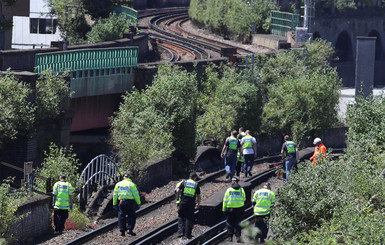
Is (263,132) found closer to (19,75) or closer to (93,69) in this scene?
(93,69)

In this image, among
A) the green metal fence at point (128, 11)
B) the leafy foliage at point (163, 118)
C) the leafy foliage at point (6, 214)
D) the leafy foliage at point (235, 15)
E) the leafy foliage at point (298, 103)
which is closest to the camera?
the leafy foliage at point (6, 214)

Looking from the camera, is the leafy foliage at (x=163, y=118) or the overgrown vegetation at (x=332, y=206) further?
the leafy foliage at (x=163, y=118)

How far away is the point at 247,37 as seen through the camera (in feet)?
178

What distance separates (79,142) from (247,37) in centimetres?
2456

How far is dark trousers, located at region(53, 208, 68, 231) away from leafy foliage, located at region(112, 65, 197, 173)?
240 inches

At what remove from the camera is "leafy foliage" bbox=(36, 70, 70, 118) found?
24.8 meters

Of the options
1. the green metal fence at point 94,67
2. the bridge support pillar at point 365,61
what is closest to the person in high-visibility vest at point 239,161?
the green metal fence at point 94,67

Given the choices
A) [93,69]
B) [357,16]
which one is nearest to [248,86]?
[93,69]

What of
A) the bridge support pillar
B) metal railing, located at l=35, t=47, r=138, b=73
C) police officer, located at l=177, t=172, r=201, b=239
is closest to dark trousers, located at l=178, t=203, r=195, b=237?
police officer, located at l=177, t=172, r=201, b=239

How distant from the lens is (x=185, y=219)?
1773 centimetres

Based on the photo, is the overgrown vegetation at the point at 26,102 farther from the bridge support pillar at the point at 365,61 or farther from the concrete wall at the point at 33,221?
the bridge support pillar at the point at 365,61

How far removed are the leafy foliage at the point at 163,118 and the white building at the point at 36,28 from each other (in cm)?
2102

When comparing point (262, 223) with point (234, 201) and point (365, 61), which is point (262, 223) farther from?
point (365, 61)

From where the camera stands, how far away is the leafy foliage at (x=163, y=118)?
993 inches
